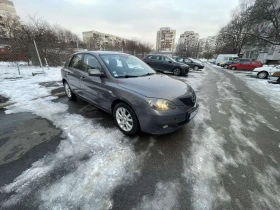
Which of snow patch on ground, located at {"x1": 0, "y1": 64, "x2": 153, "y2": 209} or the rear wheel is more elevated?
the rear wheel

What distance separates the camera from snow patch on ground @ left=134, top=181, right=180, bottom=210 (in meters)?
1.58

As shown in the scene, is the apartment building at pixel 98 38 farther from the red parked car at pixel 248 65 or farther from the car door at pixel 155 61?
the red parked car at pixel 248 65

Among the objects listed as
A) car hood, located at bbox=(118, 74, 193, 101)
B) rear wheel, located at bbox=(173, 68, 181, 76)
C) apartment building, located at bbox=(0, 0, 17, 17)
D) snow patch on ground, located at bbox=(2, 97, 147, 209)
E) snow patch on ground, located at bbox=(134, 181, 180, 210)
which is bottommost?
snow patch on ground, located at bbox=(134, 181, 180, 210)

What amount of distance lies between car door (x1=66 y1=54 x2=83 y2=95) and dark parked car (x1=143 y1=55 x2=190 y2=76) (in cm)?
864

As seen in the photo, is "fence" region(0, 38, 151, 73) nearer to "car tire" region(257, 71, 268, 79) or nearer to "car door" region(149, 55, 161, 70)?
"car door" region(149, 55, 161, 70)

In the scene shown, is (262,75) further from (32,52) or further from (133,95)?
(32,52)

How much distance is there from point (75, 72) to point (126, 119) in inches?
89.6

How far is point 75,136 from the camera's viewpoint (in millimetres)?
2771

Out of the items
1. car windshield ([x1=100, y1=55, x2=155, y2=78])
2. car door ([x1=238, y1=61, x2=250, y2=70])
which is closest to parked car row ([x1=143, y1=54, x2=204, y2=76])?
car windshield ([x1=100, y1=55, x2=155, y2=78])

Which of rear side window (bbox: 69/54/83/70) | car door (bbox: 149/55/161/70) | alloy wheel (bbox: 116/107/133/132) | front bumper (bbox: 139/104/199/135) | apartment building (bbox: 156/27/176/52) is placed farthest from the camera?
apartment building (bbox: 156/27/176/52)

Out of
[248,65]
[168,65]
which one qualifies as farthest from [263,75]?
[168,65]

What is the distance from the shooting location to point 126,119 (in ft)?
9.04

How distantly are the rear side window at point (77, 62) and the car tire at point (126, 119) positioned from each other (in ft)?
6.01

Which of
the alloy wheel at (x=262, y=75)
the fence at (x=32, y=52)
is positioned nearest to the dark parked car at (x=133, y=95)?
the fence at (x=32, y=52)
